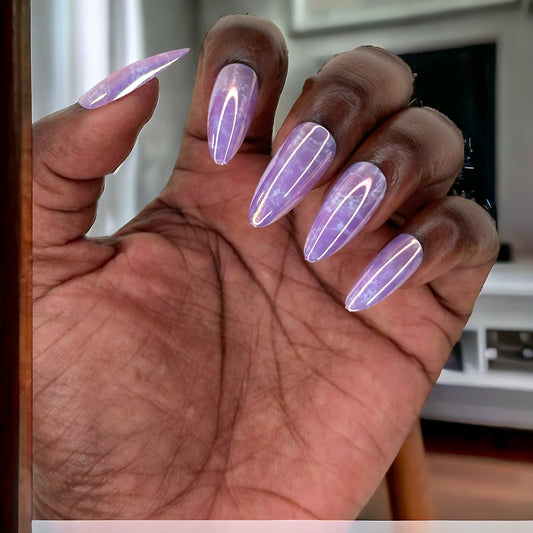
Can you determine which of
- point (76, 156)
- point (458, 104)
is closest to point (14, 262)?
point (76, 156)

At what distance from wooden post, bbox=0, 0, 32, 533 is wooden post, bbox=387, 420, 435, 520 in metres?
0.15

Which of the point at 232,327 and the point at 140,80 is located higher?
the point at 140,80

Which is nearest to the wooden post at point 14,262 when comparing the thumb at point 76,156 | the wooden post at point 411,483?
the thumb at point 76,156

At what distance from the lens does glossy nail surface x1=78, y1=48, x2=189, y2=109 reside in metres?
0.17

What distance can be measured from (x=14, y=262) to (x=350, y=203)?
12 centimetres


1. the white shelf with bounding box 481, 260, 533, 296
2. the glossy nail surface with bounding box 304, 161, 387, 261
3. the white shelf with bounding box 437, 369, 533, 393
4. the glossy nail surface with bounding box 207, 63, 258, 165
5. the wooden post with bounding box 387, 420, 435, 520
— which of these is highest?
the glossy nail surface with bounding box 207, 63, 258, 165

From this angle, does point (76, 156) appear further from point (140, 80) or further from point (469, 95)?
point (469, 95)

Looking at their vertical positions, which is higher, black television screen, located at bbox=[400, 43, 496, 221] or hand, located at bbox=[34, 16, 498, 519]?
black television screen, located at bbox=[400, 43, 496, 221]

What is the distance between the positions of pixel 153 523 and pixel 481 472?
145 mm

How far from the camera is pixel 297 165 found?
0.16 metres

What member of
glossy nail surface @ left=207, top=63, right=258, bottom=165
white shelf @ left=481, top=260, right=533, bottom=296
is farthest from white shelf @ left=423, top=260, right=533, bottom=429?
glossy nail surface @ left=207, top=63, right=258, bottom=165

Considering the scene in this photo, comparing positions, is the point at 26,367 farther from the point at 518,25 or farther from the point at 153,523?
the point at 518,25

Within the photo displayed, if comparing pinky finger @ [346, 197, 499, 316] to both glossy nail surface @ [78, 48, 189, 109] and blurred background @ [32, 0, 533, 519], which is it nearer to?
blurred background @ [32, 0, 533, 519]

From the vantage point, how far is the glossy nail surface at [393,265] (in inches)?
7.0
